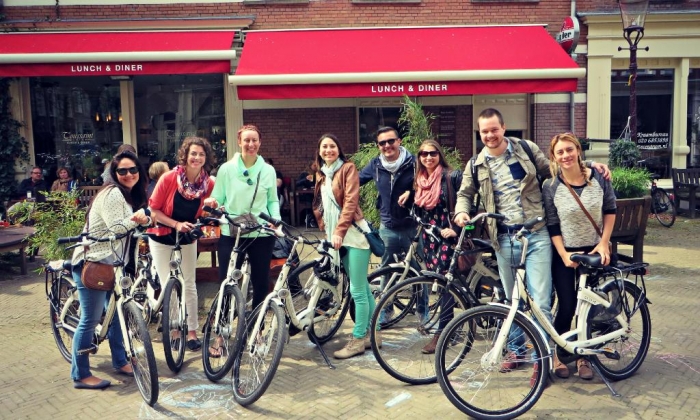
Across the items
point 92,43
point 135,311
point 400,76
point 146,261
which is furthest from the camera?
point 92,43

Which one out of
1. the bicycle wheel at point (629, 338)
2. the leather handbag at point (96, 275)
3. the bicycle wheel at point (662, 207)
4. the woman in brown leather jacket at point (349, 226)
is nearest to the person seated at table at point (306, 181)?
the bicycle wheel at point (662, 207)

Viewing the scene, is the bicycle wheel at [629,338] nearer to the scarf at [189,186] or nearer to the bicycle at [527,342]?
the bicycle at [527,342]

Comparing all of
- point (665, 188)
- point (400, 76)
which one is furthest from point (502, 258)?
point (665, 188)

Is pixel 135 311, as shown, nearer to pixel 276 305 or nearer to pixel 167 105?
pixel 276 305

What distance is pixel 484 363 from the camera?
3.74 metres

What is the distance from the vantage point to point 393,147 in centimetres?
509

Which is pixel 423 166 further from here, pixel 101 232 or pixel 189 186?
pixel 101 232

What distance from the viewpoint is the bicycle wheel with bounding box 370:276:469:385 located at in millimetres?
4289

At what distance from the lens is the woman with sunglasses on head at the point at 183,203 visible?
4762 millimetres

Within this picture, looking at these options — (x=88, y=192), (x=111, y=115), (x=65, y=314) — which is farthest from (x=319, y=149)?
(x=111, y=115)

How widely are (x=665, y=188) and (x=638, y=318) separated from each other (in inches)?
368

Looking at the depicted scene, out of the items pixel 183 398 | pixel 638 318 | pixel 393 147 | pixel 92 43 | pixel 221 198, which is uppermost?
pixel 92 43

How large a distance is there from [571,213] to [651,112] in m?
9.84

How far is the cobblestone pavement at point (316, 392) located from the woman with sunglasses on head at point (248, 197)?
735 mm
